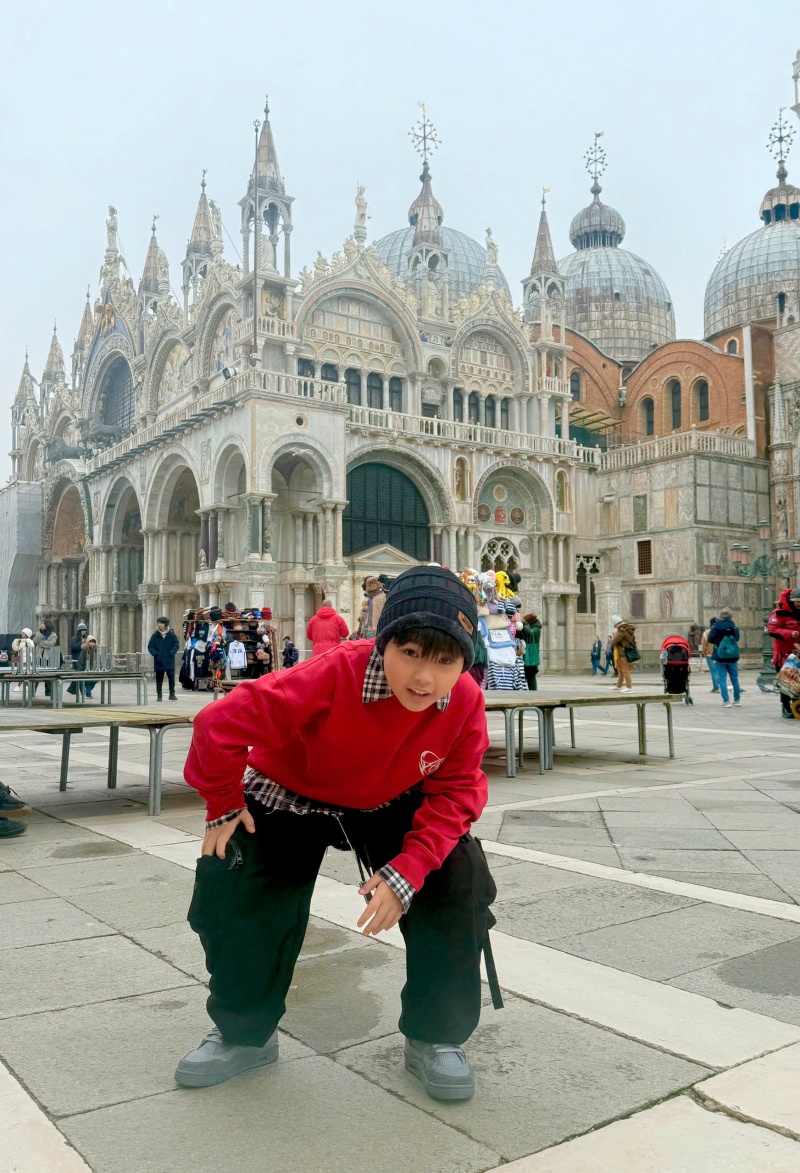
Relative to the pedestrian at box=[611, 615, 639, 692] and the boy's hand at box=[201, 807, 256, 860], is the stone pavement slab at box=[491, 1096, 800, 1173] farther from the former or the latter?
the pedestrian at box=[611, 615, 639, 692]

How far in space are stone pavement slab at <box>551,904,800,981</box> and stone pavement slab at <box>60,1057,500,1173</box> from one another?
1230 millimetres

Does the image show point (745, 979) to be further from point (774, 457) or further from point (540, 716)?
point (774, 457)

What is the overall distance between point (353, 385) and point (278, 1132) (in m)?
30.3

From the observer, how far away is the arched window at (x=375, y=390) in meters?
31.6

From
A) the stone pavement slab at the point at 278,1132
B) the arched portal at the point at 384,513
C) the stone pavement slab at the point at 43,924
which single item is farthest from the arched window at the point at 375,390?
the stone pavement slab at the point at 278,1132

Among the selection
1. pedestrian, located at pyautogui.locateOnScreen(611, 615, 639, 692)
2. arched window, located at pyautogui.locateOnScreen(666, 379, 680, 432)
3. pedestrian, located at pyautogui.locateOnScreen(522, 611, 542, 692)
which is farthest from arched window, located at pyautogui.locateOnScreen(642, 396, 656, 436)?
pedestrian, located at pyautogui.locateOnScreen(522, 611, 542, 692)

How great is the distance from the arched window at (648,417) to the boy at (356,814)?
40908 millimetres

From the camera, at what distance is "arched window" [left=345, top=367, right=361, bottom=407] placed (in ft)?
102

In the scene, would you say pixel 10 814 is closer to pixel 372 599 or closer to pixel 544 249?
pixel 372 599

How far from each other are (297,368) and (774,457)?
57.6 ft

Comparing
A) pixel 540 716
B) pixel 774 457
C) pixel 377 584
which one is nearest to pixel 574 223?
pixel 774 457

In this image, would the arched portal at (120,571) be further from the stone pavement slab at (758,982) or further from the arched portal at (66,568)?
the stone pavement slab at (758,982)

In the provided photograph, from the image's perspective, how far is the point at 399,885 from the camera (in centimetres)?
215

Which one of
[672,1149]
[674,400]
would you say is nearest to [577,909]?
[672,1149]
